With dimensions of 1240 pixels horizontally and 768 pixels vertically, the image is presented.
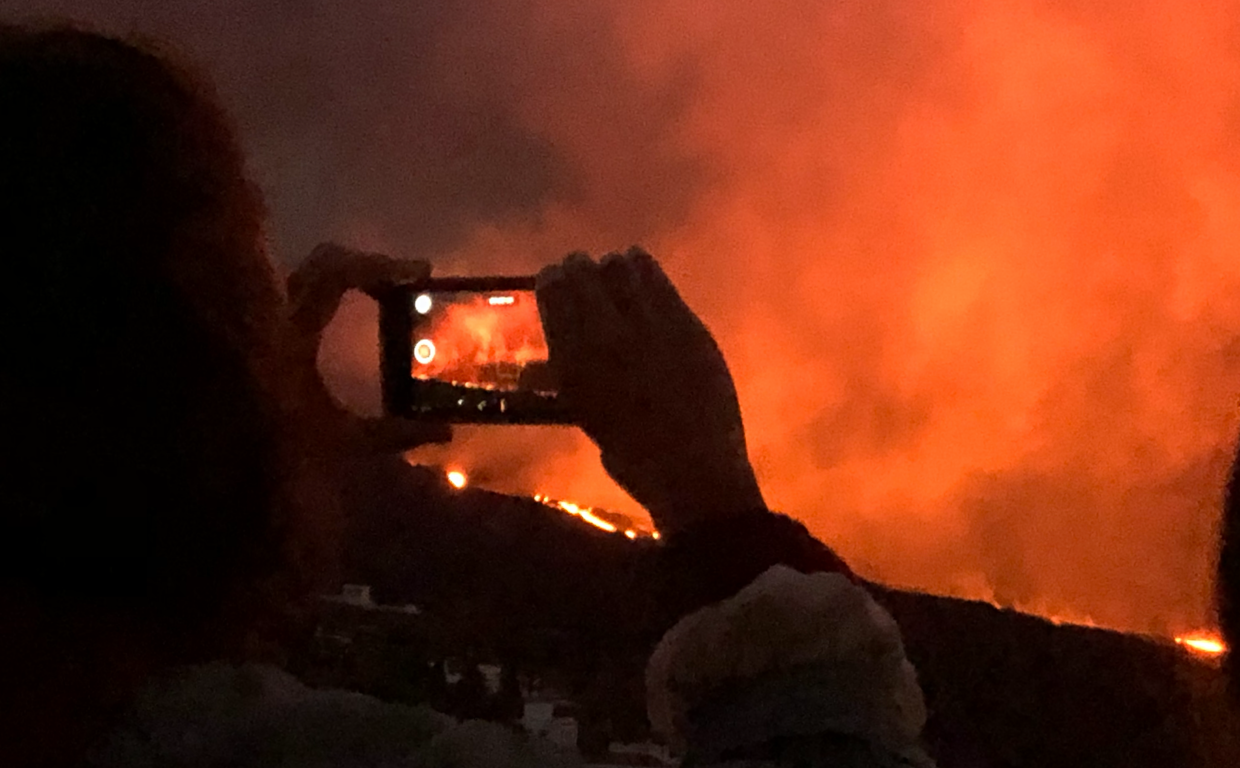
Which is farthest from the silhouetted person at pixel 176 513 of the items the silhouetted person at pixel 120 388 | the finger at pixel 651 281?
the finger at pixel 651 281

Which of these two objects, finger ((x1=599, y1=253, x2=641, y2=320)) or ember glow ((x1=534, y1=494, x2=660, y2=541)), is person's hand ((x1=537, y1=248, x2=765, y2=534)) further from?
ember glow ((x1=534, y1=494, x2=660, y2=541))

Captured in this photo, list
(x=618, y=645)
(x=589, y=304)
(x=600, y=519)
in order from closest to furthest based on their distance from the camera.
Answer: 1. (x=589, y=304)
2. (x=618, y=645)
3. (x=600, y=519)

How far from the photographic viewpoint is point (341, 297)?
0.70m

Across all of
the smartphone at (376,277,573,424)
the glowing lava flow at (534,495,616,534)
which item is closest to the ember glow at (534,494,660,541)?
the glowing lava flow at (534,495,616,534)

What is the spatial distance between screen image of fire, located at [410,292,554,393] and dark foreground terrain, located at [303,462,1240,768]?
0.67 ft

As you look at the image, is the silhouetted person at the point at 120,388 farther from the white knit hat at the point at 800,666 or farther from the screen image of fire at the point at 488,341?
the screen image of fire at the point at 488,341

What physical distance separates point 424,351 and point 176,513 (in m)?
0.31

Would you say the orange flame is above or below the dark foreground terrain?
above

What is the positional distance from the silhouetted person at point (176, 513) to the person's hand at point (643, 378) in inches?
7.6

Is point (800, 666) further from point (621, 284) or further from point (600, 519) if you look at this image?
point (600, 519)

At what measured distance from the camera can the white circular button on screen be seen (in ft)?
2.42

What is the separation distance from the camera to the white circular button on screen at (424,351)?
0.74m

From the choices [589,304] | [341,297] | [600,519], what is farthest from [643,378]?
[600,519]

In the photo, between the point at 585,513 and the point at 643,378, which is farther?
the point at 585,513
